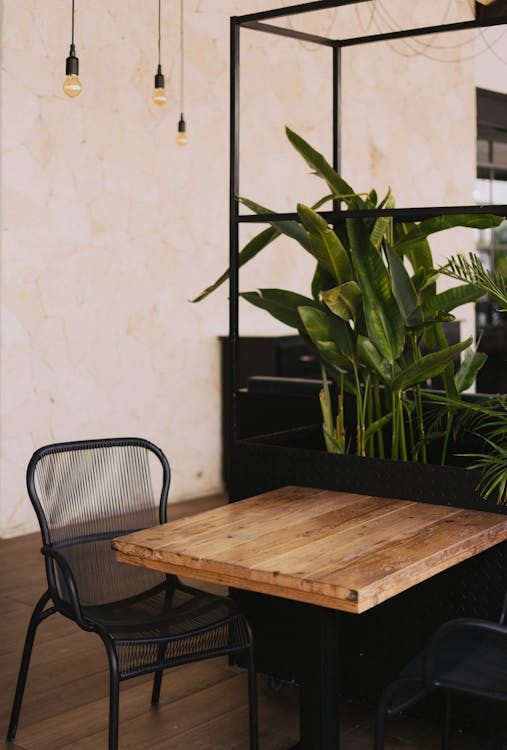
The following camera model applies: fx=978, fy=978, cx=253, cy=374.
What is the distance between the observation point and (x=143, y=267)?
19.4 feet

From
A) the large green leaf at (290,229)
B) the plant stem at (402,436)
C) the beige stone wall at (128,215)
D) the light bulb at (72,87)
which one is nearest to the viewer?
the plant stem at (402,436)

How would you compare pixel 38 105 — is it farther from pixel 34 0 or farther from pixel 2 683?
pixel 2 683

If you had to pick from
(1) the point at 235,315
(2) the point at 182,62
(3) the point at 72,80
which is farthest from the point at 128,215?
(1) the point at 235,315

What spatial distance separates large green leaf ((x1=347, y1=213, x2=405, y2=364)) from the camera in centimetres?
299

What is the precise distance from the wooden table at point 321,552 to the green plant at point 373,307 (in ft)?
1.34

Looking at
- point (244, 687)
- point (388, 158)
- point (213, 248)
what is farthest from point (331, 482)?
point (388, 158)

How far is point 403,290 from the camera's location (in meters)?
2.99

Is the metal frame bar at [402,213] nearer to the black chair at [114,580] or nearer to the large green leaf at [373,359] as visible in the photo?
the large green leaf at [373,359]

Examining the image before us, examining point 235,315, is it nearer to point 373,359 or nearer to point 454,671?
point 373,359

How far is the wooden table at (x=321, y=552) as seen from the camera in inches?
84.0

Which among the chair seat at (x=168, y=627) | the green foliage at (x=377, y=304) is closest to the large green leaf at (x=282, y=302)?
the green foliage at (x=377, y=304)

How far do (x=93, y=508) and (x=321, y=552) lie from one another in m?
0.82

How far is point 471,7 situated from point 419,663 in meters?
7.61

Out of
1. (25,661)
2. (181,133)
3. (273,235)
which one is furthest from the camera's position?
(181,133)
